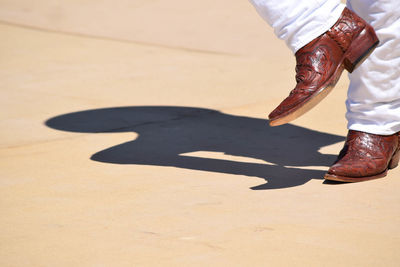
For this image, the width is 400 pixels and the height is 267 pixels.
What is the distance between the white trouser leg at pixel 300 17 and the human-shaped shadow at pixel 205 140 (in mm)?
421

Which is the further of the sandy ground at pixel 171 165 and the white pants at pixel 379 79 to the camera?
the white pants at pixel 379 79

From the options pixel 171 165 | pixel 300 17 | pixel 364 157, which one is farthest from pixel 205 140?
pixel 300 17

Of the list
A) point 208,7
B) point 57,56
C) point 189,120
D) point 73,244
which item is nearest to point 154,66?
point 57,56

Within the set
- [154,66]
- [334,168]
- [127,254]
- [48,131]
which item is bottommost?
[127,254]

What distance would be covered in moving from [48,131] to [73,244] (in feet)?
3.95

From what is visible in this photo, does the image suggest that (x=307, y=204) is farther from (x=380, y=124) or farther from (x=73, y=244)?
(x=73, y=244)

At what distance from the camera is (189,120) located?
113 inches

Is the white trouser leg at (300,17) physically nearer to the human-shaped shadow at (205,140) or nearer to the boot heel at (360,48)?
the boot heel at (360,48)

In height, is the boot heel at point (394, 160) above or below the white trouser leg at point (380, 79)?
below

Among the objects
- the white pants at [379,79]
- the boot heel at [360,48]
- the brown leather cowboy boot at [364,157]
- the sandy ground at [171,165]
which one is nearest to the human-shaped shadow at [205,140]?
the sandy ground at [171,165]

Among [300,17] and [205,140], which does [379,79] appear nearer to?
A: [300,17]

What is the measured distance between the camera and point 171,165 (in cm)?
222

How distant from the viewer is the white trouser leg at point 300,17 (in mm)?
1860

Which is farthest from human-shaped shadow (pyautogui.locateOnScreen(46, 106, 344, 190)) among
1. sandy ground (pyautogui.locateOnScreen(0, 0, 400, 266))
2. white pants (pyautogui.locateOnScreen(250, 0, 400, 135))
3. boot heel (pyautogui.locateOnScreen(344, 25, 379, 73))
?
→ boot heel (pyautogui.locateOnScreen(344, 25, 379, 73))
